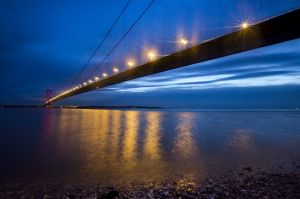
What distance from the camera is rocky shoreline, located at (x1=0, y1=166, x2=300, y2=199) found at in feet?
20.7

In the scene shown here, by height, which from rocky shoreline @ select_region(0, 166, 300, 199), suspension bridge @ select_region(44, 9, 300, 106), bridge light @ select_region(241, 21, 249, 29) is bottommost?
rocky shoreline @ select_region(0, 166, 300, 199)

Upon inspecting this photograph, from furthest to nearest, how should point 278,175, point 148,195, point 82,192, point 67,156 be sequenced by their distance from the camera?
point 67,156
point 278,175
point 82,192
point 148,195

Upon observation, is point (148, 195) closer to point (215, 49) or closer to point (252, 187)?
point (252, 187)

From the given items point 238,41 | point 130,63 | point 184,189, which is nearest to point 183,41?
point 238,41

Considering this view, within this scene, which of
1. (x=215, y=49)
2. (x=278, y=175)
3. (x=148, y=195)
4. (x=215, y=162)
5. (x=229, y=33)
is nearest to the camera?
(x=148, y=195)

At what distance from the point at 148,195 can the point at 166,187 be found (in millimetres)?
970

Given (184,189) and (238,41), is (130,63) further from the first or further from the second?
(184,189)

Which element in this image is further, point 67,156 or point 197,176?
point 67,156

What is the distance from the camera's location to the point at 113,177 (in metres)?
8.74

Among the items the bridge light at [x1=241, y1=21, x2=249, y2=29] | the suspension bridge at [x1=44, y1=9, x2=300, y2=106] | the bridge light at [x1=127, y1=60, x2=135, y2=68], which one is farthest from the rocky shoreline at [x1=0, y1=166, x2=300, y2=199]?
the bridge light at [x1=127, y1=60, x2=135, y2=68]

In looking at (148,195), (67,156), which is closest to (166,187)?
(148,195)

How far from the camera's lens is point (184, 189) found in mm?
7039

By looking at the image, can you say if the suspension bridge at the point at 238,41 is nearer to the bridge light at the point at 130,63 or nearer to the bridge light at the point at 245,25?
the bridge light at the point at 245,25

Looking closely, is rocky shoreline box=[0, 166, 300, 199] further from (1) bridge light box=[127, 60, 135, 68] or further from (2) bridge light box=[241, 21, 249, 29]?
(1) bridge light box=[127, 60, 135, 68]
